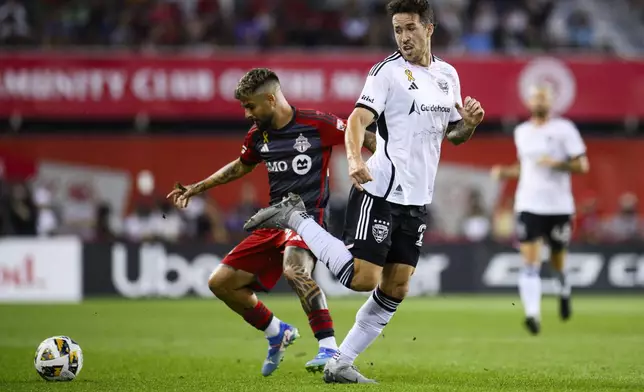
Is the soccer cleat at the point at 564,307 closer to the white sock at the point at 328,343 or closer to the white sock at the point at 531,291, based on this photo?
the white sock at the point at 531,291

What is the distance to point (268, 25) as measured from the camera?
25328 millimetres

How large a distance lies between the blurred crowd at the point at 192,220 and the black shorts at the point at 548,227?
6.97m

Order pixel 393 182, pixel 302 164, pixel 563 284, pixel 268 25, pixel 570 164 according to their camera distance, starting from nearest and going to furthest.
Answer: pixel 393 182, pixel 302 164, pixel 570 164, pixel 563 284, pixel 268 25

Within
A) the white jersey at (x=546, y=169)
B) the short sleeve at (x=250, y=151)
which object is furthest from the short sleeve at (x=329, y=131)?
the white jersey at (x=546, y=169)

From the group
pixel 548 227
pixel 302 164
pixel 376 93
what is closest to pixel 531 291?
pixel 548 227

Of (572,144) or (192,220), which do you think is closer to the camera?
(572,144)

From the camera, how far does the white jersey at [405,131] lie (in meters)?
7.87

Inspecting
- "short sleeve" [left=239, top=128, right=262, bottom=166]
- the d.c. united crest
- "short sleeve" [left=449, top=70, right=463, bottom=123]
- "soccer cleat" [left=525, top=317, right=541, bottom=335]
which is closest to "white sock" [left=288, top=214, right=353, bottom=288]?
the d.c. united crest

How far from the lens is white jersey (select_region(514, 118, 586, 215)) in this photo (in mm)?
14320

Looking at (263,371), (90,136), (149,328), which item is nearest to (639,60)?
(90,136)

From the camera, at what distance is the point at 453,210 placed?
84.9 ft

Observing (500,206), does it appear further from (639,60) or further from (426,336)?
(426,336)

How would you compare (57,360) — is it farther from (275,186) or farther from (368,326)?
(368,326)

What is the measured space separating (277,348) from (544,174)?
6.43 m
